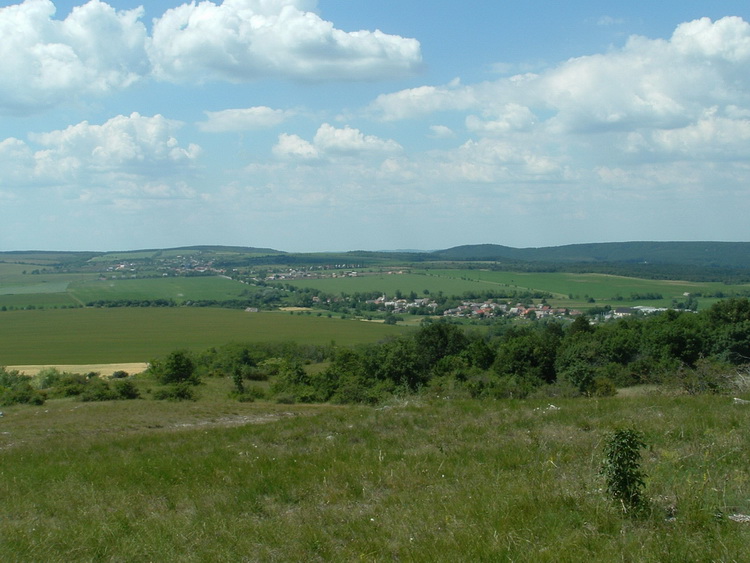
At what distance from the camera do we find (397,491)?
7.38 meters

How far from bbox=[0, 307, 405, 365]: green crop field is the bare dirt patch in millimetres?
2634

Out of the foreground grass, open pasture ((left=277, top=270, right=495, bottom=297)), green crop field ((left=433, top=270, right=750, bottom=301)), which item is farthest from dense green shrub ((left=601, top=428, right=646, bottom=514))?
open pasture ((left=277, top=270, right=495, bottom=297))

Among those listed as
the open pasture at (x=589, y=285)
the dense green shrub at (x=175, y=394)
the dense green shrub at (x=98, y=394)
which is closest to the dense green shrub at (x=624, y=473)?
the dense green shrub at (x=175, y=394)

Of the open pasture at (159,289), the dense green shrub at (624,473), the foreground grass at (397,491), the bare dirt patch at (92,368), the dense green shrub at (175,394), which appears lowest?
the bare dirt patch at (92,368)

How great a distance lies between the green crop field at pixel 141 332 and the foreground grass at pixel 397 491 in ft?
185

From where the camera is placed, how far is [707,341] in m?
38.7

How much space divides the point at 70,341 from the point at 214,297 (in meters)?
45.9

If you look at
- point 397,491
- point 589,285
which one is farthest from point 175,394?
point 589,285

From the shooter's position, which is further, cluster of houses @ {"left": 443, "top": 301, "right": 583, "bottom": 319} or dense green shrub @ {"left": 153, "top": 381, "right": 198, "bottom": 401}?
cluster of houses @ {"left": 443, "top": 301, "right": 583, "bottom": 319}

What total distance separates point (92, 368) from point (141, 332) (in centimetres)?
2559

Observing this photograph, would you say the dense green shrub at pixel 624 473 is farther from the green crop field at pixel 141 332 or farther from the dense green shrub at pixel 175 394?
the green crop field at pixel 141 332

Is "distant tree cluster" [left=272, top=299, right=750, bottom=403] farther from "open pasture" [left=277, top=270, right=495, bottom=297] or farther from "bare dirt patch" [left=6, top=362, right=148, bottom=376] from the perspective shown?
"open pasture" [left=277, top=270, right=495, bottom=297]

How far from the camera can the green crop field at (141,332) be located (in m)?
65.6

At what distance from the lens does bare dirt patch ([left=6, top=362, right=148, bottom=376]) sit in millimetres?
53531
